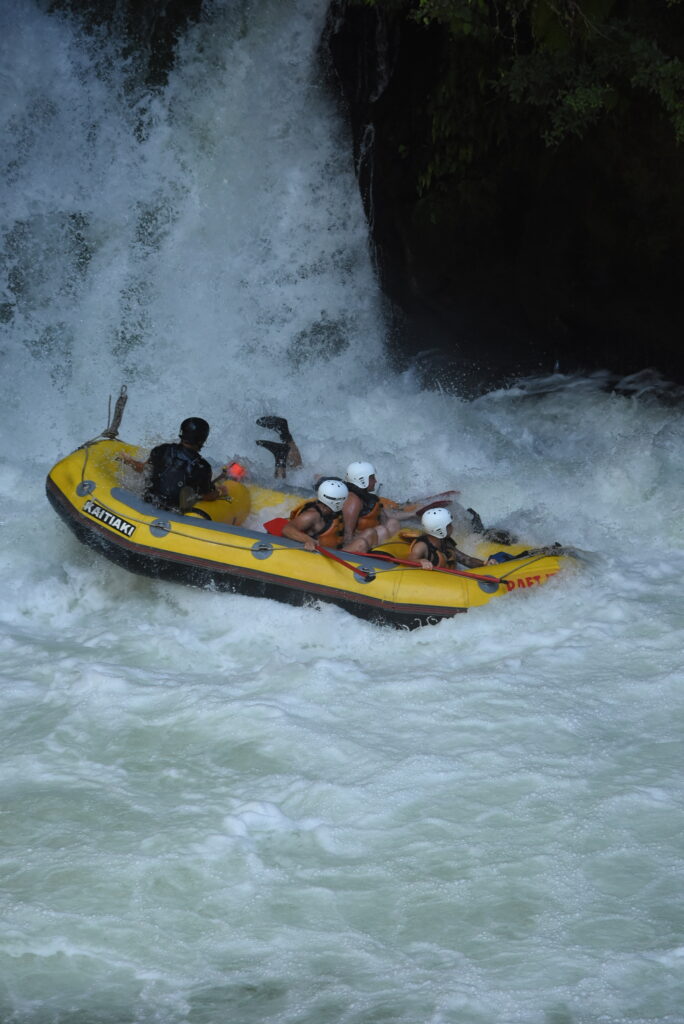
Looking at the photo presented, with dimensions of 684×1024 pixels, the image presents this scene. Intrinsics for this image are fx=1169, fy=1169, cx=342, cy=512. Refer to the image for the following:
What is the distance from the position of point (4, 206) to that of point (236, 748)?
6.94 m

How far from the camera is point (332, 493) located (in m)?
7.02

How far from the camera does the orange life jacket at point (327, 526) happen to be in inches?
276

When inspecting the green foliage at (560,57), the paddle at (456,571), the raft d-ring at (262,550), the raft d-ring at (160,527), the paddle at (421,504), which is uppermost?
the green foliage at (560,57)

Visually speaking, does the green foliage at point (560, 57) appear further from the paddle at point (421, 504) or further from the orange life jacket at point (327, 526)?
the orange life jacket at point (327, 526)

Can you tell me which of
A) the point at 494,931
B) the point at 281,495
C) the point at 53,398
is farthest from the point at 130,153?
the point at 494,931

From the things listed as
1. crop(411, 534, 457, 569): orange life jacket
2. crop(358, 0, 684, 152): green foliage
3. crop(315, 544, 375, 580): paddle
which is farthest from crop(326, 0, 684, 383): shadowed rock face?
crop(315, 544, 375, 580): paddle

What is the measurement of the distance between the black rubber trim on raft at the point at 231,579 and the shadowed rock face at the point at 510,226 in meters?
4.25

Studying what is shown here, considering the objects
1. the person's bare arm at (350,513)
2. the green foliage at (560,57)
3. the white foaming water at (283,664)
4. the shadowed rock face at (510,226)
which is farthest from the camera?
the shadowed rock face at (510,226)

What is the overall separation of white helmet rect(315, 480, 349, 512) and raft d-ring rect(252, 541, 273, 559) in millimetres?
505

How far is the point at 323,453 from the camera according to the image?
897cm

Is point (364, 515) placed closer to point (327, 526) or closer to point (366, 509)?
point (366, 509)

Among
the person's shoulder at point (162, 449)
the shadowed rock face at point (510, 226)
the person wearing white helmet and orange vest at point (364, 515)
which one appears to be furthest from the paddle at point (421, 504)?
the shadowed rock face at point (510, 226)

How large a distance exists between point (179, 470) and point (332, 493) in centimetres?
98

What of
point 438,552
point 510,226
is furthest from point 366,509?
point 510,226
